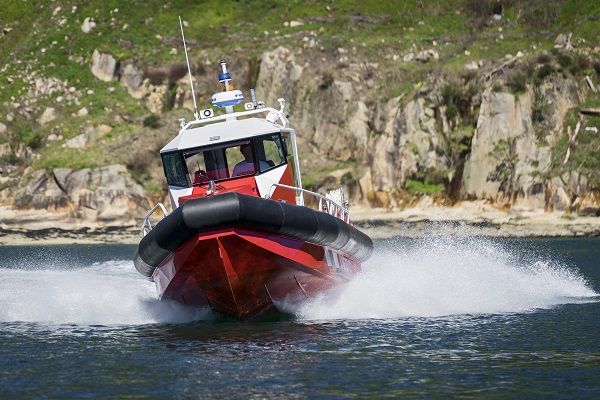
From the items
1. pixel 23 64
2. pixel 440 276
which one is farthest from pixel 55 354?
pixel 23 64

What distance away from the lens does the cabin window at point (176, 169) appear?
2156cm

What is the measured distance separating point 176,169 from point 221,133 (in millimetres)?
1182

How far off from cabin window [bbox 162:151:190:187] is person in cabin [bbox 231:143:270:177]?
1.01 meters

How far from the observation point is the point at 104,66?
245ft

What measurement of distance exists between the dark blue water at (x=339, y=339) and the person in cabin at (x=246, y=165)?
117 inches

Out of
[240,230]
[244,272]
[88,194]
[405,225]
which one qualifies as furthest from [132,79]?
[240,230]

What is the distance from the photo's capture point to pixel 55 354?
60.0 feet

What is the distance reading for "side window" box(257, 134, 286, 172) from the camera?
21547mm

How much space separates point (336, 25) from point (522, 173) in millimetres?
23038

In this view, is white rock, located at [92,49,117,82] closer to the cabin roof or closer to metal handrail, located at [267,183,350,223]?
metal handrail, located at [267,183,350,223]

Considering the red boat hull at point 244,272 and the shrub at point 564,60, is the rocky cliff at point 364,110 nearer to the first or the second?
the shrub at point 564,60

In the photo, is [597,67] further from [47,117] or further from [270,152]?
[270,152]

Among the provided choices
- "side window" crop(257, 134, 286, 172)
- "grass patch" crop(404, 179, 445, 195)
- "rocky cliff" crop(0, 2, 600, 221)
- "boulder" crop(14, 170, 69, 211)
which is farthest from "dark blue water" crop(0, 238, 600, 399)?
"boulder" crop(14, 170, 69, 211)

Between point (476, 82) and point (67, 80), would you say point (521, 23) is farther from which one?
point (67, 80)
